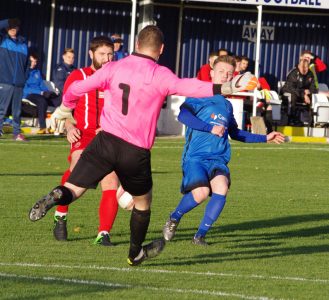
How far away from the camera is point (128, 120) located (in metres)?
9.88

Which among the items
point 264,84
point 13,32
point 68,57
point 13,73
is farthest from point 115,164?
point 264,84

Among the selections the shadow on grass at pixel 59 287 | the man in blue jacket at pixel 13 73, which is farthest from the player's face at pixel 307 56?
the shadow on grass at pixel 59 287

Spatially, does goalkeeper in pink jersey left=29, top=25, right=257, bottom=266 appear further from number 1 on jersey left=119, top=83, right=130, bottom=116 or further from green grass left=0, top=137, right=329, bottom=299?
green grass left=0, top=137, right=329, bottom=299

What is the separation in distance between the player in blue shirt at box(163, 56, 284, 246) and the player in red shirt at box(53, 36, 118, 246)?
2.00 ft

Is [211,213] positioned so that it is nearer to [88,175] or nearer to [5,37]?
[88,175]

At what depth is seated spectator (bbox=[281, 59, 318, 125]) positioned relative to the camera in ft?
94.5

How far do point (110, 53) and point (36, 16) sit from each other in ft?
58.4

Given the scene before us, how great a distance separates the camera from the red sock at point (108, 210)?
38.8 feet

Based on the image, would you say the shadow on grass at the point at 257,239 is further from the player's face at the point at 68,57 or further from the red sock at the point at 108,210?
the player's face at the point at 68,57

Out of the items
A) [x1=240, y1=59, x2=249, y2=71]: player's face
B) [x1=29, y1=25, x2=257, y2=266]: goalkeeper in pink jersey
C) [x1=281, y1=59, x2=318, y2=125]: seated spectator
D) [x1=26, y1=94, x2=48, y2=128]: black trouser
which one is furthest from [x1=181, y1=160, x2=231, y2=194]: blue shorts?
[x1=281, y1=59, x2=318, y2=125]: seated spectator

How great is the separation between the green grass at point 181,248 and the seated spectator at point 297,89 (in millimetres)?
8335

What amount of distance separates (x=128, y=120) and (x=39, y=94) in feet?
54.3

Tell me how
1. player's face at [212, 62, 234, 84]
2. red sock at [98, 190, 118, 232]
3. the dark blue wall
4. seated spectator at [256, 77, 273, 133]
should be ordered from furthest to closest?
the dark blue wall → seated spectator at [256, 77, 273, 133] → player's face at [212, 62, 234, 84] → red sock at [98, 190, 118, 232]

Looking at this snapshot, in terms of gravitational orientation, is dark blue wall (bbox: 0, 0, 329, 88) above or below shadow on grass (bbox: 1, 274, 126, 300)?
above
